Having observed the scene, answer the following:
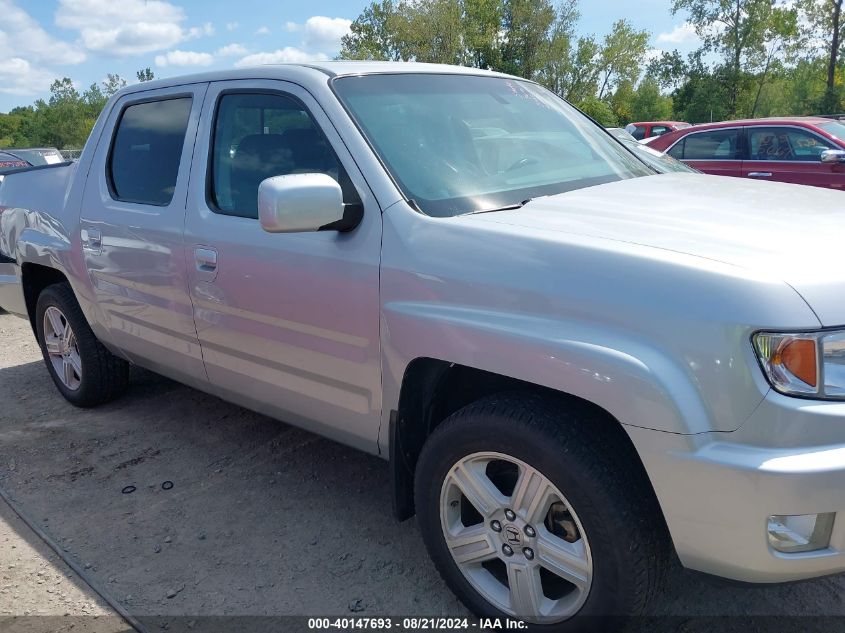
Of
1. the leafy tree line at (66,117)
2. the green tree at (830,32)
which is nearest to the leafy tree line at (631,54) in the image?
the green tree at (830,32)

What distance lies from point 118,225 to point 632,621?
2.91 meters

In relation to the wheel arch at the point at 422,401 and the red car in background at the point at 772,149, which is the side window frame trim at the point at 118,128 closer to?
the wheel arch at the point at 422,401

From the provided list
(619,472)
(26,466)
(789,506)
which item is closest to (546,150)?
(619,472)

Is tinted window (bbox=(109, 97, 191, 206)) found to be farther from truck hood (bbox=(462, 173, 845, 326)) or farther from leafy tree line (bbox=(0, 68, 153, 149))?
leafy tree line (bbox=(0, 68, 153, 149))

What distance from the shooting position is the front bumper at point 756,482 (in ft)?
5.57

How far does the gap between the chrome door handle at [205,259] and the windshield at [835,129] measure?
805 cm

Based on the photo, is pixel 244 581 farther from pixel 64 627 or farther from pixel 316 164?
pixel 316 164

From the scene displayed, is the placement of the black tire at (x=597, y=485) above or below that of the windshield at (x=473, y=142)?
below

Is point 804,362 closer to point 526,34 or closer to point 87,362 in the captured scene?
point 87,362

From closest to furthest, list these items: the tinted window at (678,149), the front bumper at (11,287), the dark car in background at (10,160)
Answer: the front bumper at (11,287) < the tinted window at (678,149) < the dark car in background at (10,160)

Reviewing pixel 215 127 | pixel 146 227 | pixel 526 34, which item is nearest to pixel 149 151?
pixel 146 227

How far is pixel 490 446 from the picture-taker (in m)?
2.15

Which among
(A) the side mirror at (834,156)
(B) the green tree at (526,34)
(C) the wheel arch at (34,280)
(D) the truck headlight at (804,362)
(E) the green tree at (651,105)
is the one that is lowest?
(C) the wheel arch at (34,280)

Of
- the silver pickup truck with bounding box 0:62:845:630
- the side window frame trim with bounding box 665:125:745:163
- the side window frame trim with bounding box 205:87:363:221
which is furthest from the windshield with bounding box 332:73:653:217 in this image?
the side window frame trim with bounding box 665:125:745:163
